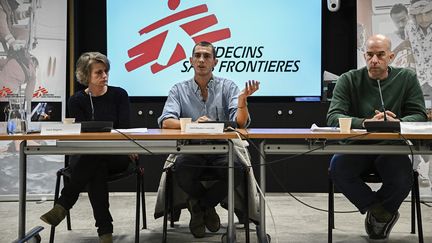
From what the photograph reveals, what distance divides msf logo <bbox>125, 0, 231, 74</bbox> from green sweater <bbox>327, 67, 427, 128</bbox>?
1.75 meters

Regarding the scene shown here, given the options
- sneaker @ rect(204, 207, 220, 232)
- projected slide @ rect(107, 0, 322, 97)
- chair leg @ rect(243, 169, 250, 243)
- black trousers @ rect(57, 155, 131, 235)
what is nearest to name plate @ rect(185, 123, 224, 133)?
chair leg @ rect(243, 169, 250, 243)

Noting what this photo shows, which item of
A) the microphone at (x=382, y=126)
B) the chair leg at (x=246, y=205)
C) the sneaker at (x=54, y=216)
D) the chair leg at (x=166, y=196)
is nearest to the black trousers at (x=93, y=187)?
the sneaker at (x=54, y=216)

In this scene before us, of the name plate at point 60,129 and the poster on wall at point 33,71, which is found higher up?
the poster on wall at point 33,71

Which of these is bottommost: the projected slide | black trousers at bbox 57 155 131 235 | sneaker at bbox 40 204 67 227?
sneaker at bbox 40 204 67 227

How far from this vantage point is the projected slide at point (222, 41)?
13.4 ft

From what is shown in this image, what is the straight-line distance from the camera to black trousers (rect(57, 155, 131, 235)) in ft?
7.46

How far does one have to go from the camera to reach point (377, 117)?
2246 millimetres

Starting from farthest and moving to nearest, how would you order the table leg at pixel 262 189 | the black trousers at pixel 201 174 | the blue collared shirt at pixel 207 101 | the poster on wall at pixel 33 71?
the poster on wall at pixel 33 71
the blue collared shirt at pixel 207 101
the black trousers at pixel 201 174
the table leg at pixel 262 189

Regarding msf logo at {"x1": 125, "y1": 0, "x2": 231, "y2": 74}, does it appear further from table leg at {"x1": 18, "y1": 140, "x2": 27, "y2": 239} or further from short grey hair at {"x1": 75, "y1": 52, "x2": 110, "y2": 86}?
table leg at {"x1": 18, "y1": 140, "x2": 27, "y2": 239}

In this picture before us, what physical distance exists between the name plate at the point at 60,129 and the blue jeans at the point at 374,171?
4.36 ft

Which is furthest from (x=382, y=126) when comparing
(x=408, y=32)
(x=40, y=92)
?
(x=40, y=92)

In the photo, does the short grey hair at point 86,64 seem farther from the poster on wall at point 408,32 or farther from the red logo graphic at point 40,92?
the poster on wall at point 408,32

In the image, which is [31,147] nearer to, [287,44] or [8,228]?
[8,228]

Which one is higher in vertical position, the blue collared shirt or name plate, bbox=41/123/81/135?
the blue collared shirt
